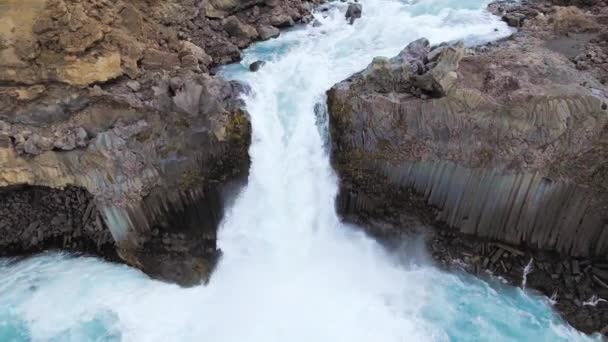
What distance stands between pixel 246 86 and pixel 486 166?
774 centimetres

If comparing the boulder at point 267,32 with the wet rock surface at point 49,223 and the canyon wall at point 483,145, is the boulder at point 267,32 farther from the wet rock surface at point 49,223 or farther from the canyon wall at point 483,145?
the wet rock surface at point 49,223

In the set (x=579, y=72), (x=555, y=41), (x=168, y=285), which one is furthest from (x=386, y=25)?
(x=168, y=285)

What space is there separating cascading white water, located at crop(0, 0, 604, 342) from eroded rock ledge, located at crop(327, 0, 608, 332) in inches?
29.9

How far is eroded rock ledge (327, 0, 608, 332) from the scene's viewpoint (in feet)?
41.2

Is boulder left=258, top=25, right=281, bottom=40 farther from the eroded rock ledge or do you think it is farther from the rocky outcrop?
the eroded rock ledge

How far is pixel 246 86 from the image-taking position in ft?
52.3

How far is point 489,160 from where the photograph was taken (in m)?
13.1

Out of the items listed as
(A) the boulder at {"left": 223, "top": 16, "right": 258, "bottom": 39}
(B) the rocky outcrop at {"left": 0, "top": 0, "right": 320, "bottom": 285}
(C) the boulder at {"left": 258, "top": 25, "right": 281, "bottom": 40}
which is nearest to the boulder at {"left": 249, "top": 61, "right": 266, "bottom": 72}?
(B) the rocky outcrop at {"left": 0, "top": 0, "right": 320, "bottom": 285}

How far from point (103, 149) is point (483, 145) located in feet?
34.7

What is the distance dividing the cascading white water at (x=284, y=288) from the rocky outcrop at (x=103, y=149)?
62cm

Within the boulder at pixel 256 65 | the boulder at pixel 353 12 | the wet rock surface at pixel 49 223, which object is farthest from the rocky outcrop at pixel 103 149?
the boulder at pixel 353 12

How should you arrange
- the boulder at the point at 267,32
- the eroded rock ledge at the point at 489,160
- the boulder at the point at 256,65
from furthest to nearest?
1. the boulder at the point at 267,32
2. the boulder at the point at 256,65
3. the eroded rock ledge at the point at 489,160

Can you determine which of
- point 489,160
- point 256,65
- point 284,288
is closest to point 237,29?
point 256,65

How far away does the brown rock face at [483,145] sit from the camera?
12.6 m
